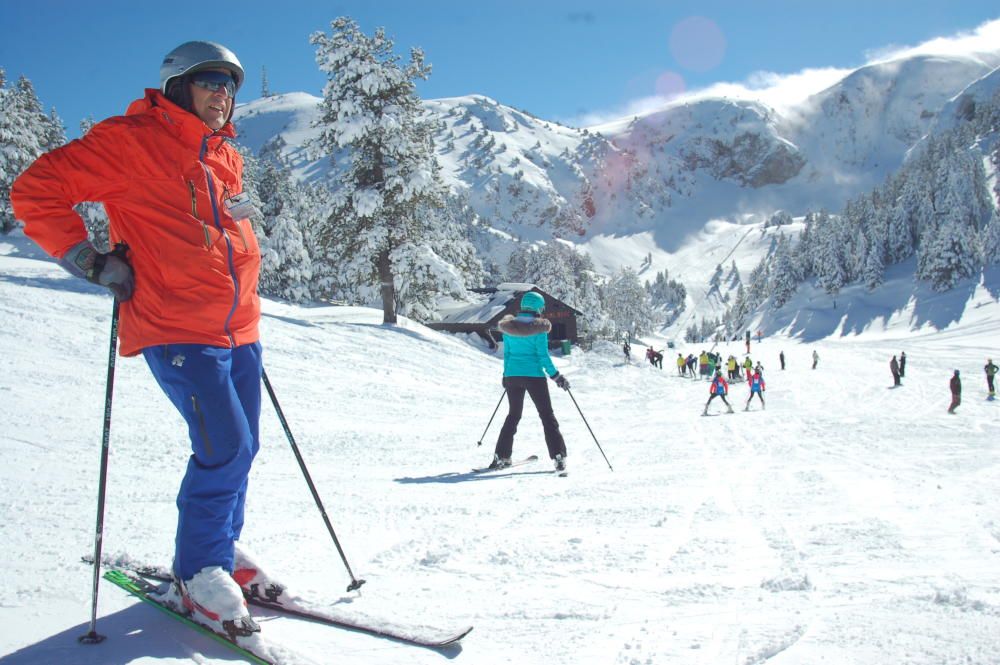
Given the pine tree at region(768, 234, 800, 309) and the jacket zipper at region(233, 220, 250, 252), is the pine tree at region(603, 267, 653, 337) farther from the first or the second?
the jacket zipper at region(233, 220, 250, 252)

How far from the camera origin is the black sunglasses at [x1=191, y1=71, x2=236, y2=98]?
2.56m

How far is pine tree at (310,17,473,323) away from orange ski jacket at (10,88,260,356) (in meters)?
18.8

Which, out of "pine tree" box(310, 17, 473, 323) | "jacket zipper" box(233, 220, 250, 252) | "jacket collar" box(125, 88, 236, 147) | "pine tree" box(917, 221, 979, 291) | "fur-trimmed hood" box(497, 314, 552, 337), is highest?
"pine tree" box(917, 221, 979, 291)

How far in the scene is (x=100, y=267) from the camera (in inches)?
91.3

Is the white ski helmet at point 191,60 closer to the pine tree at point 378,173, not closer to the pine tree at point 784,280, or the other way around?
the pine tree at point 378,173

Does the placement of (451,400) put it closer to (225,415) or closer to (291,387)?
(291,387)

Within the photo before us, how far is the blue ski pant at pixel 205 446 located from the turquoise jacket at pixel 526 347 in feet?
15.5

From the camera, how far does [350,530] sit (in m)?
4.17

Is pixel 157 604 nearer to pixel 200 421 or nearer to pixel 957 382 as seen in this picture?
pixel 200 421

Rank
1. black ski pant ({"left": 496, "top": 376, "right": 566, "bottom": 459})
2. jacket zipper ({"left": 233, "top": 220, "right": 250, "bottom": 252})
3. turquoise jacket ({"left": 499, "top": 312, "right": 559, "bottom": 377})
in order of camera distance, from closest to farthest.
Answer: jacket zipper ({"left": 233, "top": 220, "right": 250, "bottom": 252}) < black ski pant ({"left": 496, "top": 376, "right": 566, "bottom": 459}) < turquoise jacket ({"left": 499, "top": 312, "right": 559, "bottom": 377})

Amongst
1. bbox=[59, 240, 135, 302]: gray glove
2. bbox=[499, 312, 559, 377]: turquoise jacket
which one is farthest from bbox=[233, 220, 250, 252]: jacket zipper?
bbox=[499, 312, 559, 377]: turquoise jacket

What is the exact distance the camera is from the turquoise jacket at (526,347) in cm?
704

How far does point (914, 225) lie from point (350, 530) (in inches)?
3853

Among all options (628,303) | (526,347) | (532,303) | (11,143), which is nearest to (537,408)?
(526,347)
